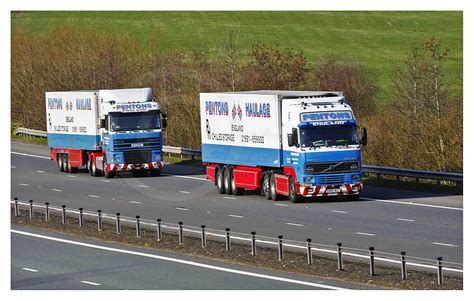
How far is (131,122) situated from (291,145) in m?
12.3

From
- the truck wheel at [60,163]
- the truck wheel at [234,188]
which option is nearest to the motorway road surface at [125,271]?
the truck wheel at [234,188]

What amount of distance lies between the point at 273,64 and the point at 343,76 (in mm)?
7474

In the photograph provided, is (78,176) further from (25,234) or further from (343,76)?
(343,76)

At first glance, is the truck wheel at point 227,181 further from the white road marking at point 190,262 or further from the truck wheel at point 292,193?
the white road marking at point 190,262

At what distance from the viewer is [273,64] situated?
61.7 meters

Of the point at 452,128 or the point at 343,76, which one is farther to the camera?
the point at 343,76

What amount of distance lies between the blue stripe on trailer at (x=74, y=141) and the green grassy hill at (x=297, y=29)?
2203cm

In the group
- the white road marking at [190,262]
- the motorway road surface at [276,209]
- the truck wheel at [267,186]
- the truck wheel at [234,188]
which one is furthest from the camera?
the truck wheel at [234,188]

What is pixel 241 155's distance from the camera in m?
41.6

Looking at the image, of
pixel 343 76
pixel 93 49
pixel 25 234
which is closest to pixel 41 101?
pixel 93 49

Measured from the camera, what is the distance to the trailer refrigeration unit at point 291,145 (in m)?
38.0

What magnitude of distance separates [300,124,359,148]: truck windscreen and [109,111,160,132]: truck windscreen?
39.9 ft

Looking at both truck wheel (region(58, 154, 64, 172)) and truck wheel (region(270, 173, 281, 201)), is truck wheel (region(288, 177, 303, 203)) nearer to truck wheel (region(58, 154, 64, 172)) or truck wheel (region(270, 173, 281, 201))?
truck wheel (region(270, 173, 281, 201))

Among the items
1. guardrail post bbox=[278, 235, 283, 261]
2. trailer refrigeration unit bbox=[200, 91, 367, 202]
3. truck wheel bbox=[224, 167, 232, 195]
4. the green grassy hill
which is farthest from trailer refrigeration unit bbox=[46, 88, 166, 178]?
the green grassy hill
